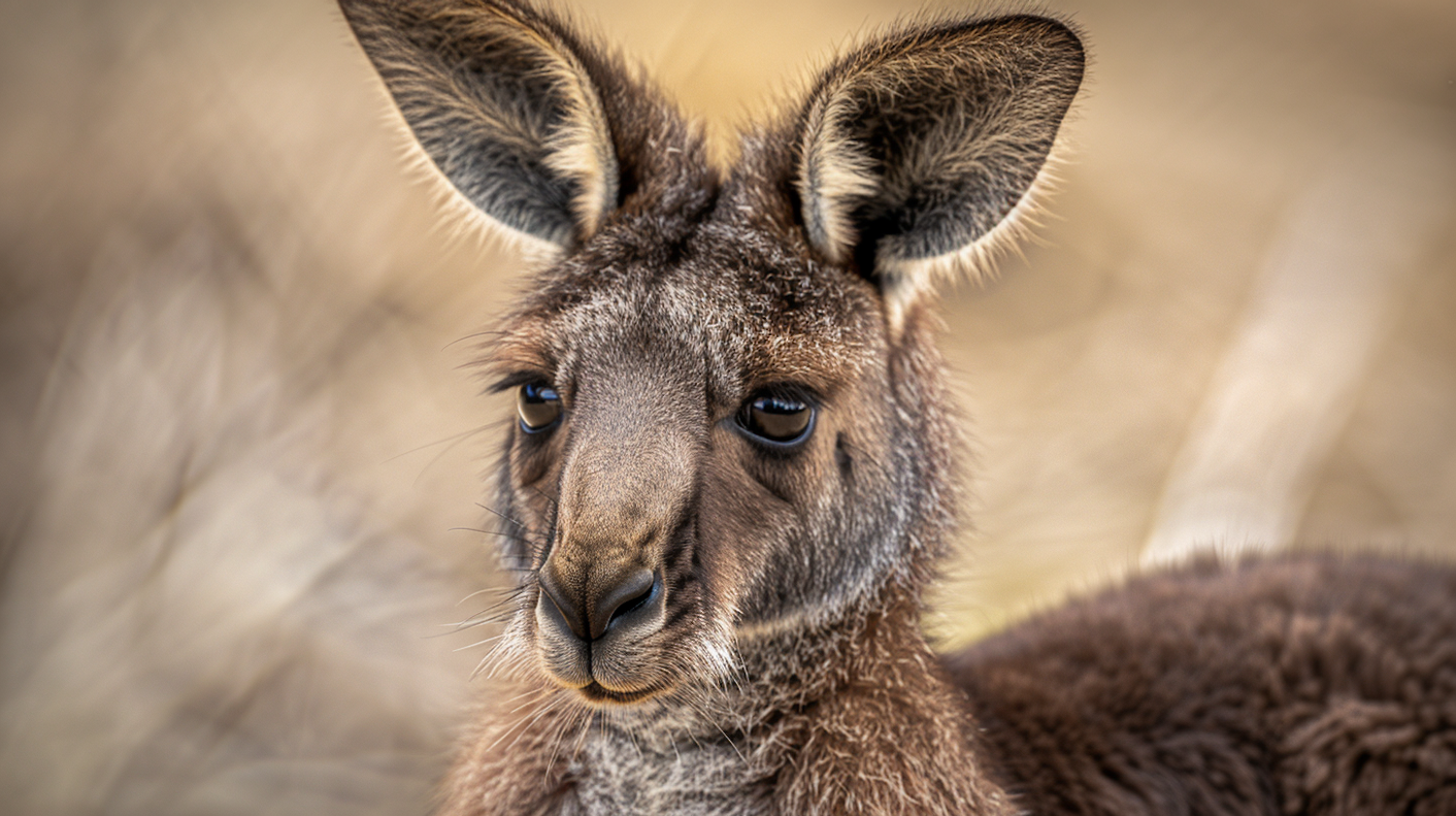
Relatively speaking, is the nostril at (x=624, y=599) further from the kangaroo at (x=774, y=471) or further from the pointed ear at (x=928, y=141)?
the pointed ear at (x=928, y=141)

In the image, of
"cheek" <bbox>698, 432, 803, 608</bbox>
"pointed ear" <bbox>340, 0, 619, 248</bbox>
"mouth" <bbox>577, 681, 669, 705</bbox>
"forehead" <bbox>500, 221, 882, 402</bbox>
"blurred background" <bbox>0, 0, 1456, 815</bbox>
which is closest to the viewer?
"mouth" <bbox>577, 681, 669, 705</bbox>

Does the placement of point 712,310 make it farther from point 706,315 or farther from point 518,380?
point 518,380

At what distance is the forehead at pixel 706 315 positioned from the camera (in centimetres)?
257

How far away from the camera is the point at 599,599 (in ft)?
7.26

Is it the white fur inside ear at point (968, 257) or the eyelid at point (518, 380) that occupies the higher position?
the white fur inside ear at point (968, 257)

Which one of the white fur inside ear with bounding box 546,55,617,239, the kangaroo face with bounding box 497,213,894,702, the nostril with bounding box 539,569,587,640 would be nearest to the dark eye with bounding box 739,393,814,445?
the kangaroo face with bounding box 497,213,894,702

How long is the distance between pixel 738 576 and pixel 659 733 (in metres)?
0.49

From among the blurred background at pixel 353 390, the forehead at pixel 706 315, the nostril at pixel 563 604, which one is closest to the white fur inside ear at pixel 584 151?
the forehead at pixel 706 315

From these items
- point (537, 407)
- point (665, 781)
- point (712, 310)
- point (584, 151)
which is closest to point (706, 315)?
point (712, 310)

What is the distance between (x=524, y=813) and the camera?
109 inches

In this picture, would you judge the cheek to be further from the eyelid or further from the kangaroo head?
the eyelid

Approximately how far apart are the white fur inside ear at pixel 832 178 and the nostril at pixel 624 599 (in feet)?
3.24

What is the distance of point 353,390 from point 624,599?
4199 millimetres

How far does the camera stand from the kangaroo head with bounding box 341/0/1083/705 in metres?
2.37
